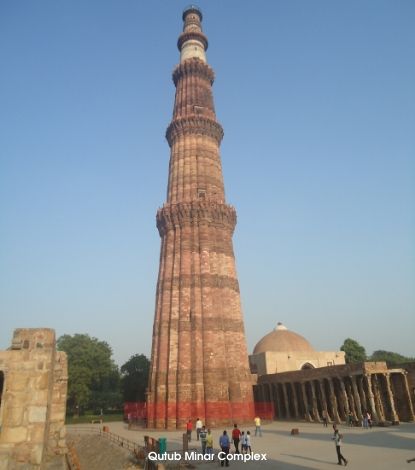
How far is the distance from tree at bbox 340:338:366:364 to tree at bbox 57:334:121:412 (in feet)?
103

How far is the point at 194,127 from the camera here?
34.3m

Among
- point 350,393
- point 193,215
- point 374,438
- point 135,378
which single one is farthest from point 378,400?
point 135,378

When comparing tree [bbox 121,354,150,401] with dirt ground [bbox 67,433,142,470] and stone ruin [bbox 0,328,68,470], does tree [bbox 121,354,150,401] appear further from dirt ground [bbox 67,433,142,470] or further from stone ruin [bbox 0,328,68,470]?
stone ruin [bbox 0,328,68,470]

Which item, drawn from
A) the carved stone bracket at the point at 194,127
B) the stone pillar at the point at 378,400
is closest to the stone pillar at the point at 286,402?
the stone pillar at the point at 378,400

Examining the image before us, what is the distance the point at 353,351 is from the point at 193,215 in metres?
37.8

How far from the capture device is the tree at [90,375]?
43.7m

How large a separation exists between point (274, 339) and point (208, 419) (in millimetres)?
19583

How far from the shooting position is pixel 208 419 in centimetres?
2405

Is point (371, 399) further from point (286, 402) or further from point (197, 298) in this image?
point (197, 298)

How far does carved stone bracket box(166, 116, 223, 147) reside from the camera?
3425 cm

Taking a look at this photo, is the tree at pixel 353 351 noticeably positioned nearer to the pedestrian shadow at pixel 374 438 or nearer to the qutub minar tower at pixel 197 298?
the qutub minar tower at pixel 197 298

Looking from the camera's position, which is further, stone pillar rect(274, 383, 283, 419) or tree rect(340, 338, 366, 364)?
tree rect(340, 338, 366, 364)

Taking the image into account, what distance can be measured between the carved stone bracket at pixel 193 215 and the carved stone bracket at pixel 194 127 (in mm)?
7474

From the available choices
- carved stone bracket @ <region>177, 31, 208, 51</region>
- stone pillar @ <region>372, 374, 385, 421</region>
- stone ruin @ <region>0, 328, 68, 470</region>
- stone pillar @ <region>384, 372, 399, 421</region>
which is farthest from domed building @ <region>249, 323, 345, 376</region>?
stone ruin @ <region>0, 328, 68, 470</region>
